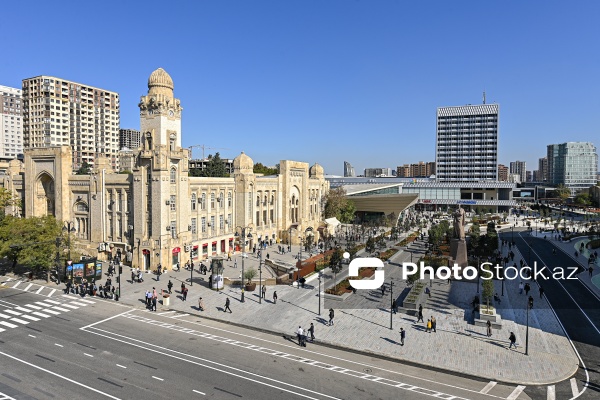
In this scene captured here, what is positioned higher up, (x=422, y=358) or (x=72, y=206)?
(x=72, y=206)

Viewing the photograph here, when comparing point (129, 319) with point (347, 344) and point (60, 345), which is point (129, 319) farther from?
point (347, 344)

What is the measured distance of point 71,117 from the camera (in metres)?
117

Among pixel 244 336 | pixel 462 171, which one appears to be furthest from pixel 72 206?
pixel 462 171

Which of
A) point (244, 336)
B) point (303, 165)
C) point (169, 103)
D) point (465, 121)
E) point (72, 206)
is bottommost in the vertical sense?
point (244, 336)

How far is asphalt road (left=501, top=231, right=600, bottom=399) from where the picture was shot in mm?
23078

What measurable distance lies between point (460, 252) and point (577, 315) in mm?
18763

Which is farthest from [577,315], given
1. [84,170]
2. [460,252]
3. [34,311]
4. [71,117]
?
[71,117]

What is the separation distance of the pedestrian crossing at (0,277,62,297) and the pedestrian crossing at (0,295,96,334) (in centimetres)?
281

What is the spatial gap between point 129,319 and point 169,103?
1061 inches

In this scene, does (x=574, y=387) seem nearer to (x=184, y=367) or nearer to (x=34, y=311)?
A: (x=184, y=367)

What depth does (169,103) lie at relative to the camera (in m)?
49.9

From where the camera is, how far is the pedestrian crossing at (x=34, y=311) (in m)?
30.8

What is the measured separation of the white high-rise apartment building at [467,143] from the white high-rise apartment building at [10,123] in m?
146

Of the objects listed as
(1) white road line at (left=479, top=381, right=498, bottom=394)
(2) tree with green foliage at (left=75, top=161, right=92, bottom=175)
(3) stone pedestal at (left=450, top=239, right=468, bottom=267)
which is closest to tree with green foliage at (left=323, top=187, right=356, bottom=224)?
(3) stone pedestal at (left=450, top=239, right=468, bottom=267)
